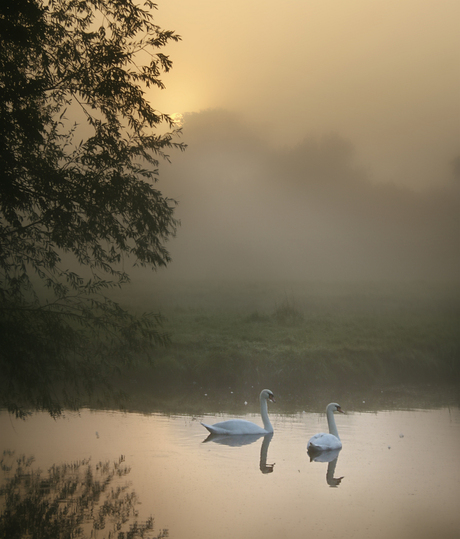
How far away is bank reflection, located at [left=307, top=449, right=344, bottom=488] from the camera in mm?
6438

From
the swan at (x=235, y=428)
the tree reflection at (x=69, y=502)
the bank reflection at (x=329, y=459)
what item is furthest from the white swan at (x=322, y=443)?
the tree reflection at (x=69, y=502)

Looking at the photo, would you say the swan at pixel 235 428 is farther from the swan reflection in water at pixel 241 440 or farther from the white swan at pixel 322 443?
the white swan at pixel 322 443

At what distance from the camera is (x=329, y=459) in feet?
24.3

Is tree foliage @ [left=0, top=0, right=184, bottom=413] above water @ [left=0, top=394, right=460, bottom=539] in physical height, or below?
above

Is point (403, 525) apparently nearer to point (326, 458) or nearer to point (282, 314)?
point (326, 458)

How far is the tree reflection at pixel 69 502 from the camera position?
15.3ft

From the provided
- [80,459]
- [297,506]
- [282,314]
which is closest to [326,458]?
[297,506]

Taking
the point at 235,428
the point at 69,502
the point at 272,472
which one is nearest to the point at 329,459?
the point at 272,472

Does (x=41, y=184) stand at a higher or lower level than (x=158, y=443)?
higher

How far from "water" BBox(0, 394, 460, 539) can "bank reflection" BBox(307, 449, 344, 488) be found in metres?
0.04

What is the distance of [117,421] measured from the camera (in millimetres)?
9281

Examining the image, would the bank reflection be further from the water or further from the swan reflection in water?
the swan reflection in water

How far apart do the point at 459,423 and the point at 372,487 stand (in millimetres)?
4402

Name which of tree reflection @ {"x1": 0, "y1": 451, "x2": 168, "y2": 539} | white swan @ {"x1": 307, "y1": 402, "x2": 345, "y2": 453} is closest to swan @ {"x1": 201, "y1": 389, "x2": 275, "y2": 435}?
white swan @ {"x1": 307, "y1": 402, "x2": 345, "y2": 453}
